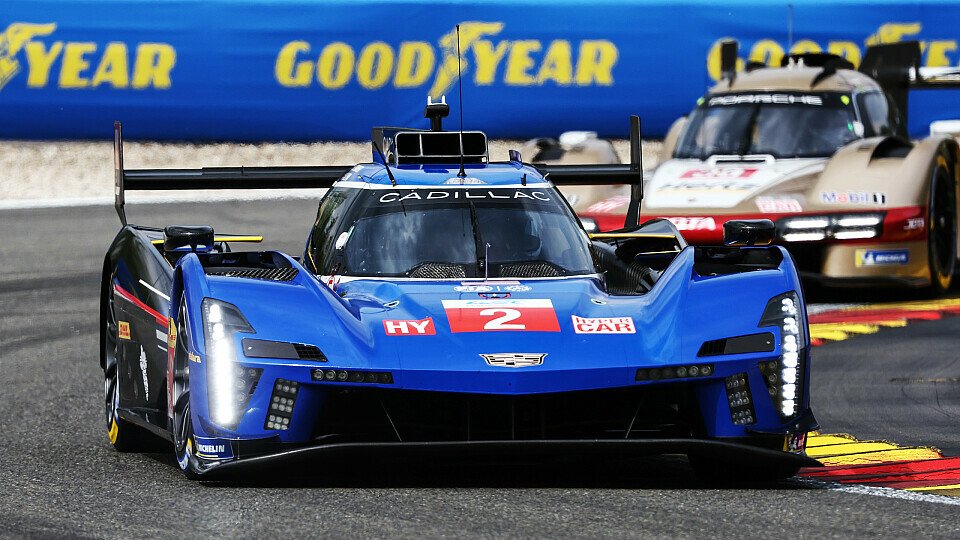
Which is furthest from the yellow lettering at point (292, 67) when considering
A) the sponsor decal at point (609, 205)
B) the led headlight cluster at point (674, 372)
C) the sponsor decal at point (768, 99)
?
the led headlight cluster at point (674, 372)

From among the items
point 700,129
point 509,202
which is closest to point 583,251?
point 509,202

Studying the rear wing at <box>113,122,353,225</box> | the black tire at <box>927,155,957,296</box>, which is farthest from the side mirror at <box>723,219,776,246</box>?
the black tire at <box>927,155,957,296</box>

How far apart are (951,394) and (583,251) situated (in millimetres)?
2691

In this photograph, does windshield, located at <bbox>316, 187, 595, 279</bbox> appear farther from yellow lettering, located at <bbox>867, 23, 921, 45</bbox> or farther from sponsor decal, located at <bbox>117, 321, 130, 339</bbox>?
yellow lettering, located at <bbox>867, 23, 921, 45</bbox>

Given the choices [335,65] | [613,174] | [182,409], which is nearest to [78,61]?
[335,65]

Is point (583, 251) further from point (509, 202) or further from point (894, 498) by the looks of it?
point (894, 498)

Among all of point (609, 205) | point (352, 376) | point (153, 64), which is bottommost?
point (609, 205)

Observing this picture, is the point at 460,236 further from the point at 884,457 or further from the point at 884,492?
the point at 884,492

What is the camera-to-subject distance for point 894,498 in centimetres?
627

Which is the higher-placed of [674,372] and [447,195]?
[447,195]

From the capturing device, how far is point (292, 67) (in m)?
20.2

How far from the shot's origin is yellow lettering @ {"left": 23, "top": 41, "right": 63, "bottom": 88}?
19.3 metres

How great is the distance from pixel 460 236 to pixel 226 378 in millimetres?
1610

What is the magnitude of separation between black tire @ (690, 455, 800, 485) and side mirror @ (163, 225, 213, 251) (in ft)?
7.10
